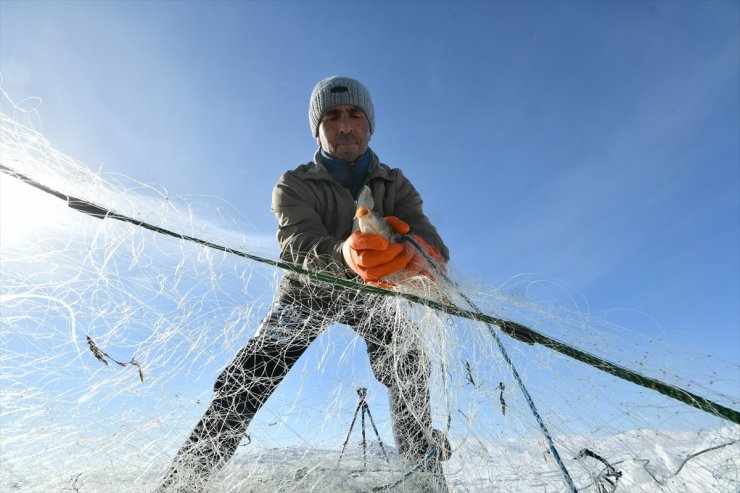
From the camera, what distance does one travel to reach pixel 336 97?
104 inches

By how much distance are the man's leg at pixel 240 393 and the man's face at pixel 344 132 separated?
45.3 inches

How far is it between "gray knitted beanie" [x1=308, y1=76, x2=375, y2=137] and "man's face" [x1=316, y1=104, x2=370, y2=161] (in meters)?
0.04

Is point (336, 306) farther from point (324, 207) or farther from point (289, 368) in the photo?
point (324, 207)

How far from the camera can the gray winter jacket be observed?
1961 mm

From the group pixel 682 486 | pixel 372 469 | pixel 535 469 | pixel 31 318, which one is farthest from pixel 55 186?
pixel 682 486

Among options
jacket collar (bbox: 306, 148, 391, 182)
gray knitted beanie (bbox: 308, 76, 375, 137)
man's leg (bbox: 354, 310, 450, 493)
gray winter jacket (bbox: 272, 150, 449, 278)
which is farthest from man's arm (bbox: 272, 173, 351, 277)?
gray knitted beanie (bbox: 308, 76, 375, 137)

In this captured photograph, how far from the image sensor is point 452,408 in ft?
4.85

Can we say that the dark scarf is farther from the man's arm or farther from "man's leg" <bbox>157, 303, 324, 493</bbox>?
"man's leg" <bbox>157, 303, 324, 493</bbox>

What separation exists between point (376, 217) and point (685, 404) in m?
1.14

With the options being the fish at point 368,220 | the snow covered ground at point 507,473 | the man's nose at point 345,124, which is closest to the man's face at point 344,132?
the man's nose at point 345,124

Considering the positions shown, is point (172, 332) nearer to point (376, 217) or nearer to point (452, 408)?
point (376, 217)

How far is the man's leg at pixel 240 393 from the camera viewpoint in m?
1.44

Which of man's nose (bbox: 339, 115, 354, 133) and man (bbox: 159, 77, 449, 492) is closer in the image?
man (bbox: 159, 77, 449, 492)

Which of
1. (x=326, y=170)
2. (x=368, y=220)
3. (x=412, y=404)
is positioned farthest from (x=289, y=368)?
(x=326, y=170)
